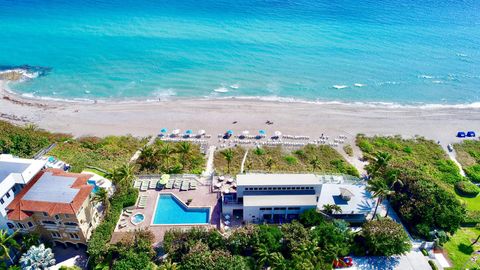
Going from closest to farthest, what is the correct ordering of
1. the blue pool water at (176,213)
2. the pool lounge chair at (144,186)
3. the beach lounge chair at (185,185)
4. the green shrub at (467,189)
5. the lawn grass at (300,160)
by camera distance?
the blue pool water at (176,213) < the beach lounge chair at (185,185) < the pool lounge chair at (144,186) < the green shrub at (467,189) < the lawn grass at (300,160)

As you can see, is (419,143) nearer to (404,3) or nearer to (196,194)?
(196,194)

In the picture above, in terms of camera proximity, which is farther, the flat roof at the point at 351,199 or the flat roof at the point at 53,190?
the flat roof at the point at 351,199

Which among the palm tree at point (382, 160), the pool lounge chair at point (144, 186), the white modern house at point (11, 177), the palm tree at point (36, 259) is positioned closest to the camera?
the palm tree at point (36, 259)

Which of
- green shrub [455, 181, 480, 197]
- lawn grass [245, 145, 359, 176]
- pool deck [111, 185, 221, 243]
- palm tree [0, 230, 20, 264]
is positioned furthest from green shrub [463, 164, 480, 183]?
palm tree [0, 230, 20, 264]

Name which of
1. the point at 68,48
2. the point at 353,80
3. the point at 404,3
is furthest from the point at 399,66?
the point at 68,48

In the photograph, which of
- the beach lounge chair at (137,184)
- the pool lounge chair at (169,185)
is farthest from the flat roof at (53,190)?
the pool lounge chair at (169,185)

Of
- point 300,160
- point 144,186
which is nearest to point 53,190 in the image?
point 144,186

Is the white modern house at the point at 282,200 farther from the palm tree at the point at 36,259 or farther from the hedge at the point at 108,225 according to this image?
the palm tree at the point at 36,259
